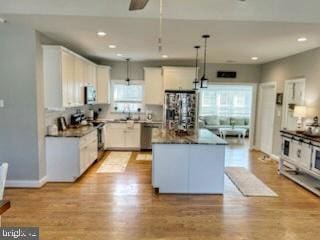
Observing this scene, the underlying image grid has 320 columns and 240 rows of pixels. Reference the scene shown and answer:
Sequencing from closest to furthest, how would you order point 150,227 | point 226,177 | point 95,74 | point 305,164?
1. point 150,227
2. point 305,164
3. point 226,177
4. point 95,74

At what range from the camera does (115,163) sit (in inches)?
229

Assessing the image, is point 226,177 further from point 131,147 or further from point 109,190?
point 131,147

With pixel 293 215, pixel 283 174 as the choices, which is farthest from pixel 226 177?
pixel 293 215

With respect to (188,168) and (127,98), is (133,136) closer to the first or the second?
(127,98)

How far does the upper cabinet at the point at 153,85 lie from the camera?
7254 mm

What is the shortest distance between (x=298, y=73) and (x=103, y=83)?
4996 mm

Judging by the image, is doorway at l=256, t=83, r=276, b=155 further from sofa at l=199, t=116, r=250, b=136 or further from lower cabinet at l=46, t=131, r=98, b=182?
lower cabinet at l=46, t=131, r=98, b=182

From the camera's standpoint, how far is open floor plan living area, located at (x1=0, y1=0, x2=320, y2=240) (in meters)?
3.14

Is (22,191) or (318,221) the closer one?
(318,221)

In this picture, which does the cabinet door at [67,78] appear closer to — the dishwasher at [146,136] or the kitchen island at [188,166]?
the kitchen island at [188,166]

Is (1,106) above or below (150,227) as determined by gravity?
above

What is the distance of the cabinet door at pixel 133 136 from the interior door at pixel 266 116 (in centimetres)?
365

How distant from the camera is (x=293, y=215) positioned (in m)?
3.38

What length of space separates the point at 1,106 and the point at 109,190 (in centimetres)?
223
